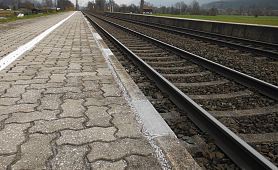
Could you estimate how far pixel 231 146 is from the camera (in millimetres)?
2650

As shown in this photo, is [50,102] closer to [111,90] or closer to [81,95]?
[81,95]

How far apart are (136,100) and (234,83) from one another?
2.07 meters

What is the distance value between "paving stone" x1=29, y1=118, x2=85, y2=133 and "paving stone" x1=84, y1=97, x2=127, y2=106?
24.2 inches

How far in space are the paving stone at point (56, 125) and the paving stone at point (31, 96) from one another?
88 centimetres

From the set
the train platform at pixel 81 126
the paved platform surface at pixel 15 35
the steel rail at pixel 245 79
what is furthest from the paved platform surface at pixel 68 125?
the paved platform surface at pixel 15 35

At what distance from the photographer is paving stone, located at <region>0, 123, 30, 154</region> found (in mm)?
2715

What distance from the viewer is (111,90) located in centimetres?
471

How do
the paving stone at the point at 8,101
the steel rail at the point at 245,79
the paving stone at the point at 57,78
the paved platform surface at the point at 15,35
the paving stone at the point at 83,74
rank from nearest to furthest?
the paving stone at the point at 8,101 < the steel rail at the point at 245,79 < the paving stone at the point at 57,78 < the paving stone at the point at 83,74 < the paved platform surface at the point at 15,35

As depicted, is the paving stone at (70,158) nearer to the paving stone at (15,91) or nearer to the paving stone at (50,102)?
the paving stone at (50,102)

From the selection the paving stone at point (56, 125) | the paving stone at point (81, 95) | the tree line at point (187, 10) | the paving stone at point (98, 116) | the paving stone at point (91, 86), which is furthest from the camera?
the tree line at point (187, 10)

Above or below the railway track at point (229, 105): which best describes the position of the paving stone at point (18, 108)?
below

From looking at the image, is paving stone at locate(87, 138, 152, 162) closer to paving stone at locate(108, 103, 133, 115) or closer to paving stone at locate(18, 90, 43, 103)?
paving stone at locate(108, 103, 133, 115)

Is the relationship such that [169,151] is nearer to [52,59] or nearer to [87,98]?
[87,98]

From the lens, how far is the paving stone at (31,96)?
4.14m
